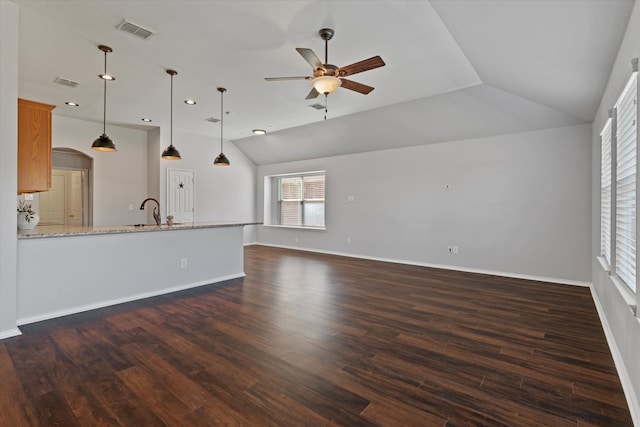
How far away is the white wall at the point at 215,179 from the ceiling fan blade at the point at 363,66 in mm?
5600

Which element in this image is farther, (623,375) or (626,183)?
(626,183)

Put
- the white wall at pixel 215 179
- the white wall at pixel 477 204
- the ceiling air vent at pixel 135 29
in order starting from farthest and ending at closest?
the white wall at pixel 215 179 → the white wall at pixel 477 204 → the ceiling air vent at pixel 135 29

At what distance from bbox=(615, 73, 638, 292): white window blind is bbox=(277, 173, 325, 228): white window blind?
6.12 metres

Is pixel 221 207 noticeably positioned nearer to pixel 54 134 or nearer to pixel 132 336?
pixel 54 134

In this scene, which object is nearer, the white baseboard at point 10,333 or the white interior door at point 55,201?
the white baseboard at point 10,333

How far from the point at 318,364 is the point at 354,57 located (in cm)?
328

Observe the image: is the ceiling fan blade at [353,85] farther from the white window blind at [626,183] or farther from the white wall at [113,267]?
the white wall at [113,267]

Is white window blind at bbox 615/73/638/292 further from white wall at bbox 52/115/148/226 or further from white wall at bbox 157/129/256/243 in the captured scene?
white wall at bbox 52/115/148/226

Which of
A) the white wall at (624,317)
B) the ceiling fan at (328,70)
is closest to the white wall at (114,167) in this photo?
the ceiling fan at (328,70)

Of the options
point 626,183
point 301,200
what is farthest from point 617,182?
point 301,200

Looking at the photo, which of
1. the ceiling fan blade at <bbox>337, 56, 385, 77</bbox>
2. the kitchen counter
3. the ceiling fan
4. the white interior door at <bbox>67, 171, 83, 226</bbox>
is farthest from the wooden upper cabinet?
the white interior door at <bbox>67, 171, 83, 226</bbox>

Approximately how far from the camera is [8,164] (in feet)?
9.52

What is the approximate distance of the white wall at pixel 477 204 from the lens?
483cm

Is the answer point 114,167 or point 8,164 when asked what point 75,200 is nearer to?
point 114,167
